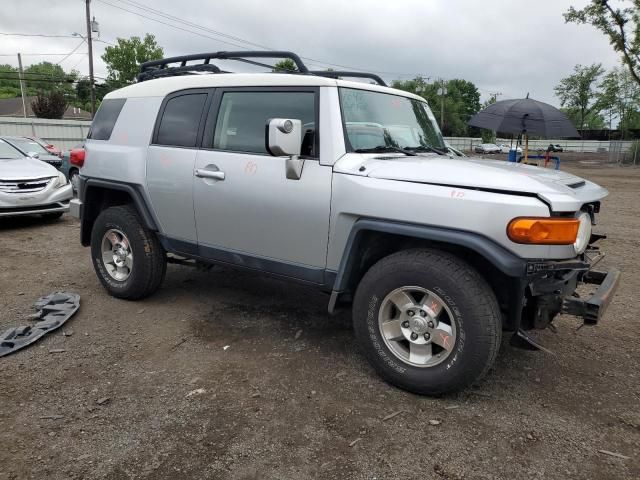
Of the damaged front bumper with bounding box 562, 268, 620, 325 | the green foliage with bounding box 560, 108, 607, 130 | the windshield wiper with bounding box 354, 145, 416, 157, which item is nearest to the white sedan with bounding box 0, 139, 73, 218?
the windshield wiper with bounding box 354, 145, 416, 157

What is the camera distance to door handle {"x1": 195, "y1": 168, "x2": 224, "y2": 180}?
3.81 meters

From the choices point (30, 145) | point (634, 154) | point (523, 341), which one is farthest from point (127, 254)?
point (634, 154)

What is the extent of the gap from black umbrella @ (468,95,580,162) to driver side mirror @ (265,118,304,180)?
21.8 ft

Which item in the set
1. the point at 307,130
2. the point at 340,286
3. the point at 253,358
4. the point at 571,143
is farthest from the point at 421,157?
the point at 571,143

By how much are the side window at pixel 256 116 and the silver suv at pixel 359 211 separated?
11 mm

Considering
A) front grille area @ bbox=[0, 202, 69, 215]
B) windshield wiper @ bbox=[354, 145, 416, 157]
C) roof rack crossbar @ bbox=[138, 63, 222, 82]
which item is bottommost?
front grille area @ bbox=[0, 202, 69, 215]

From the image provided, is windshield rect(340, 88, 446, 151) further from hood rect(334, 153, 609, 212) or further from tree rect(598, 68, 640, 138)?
tree rect(598, 68, 640, 138)

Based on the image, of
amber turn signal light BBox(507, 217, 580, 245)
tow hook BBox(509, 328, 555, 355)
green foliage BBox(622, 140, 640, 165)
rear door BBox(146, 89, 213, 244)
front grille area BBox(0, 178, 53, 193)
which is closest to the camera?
amber turn signal light BBox(507, 217, 580, 245)

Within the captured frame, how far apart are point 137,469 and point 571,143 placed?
215ft

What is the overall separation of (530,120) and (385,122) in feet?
20.5

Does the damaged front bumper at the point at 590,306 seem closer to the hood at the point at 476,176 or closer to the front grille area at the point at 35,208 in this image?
the hood at the point at 476,176

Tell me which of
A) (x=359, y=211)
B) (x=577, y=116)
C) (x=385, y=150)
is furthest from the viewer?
(x=577, y=116)

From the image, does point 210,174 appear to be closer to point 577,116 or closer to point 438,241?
point 438,241

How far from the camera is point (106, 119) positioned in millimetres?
4793
